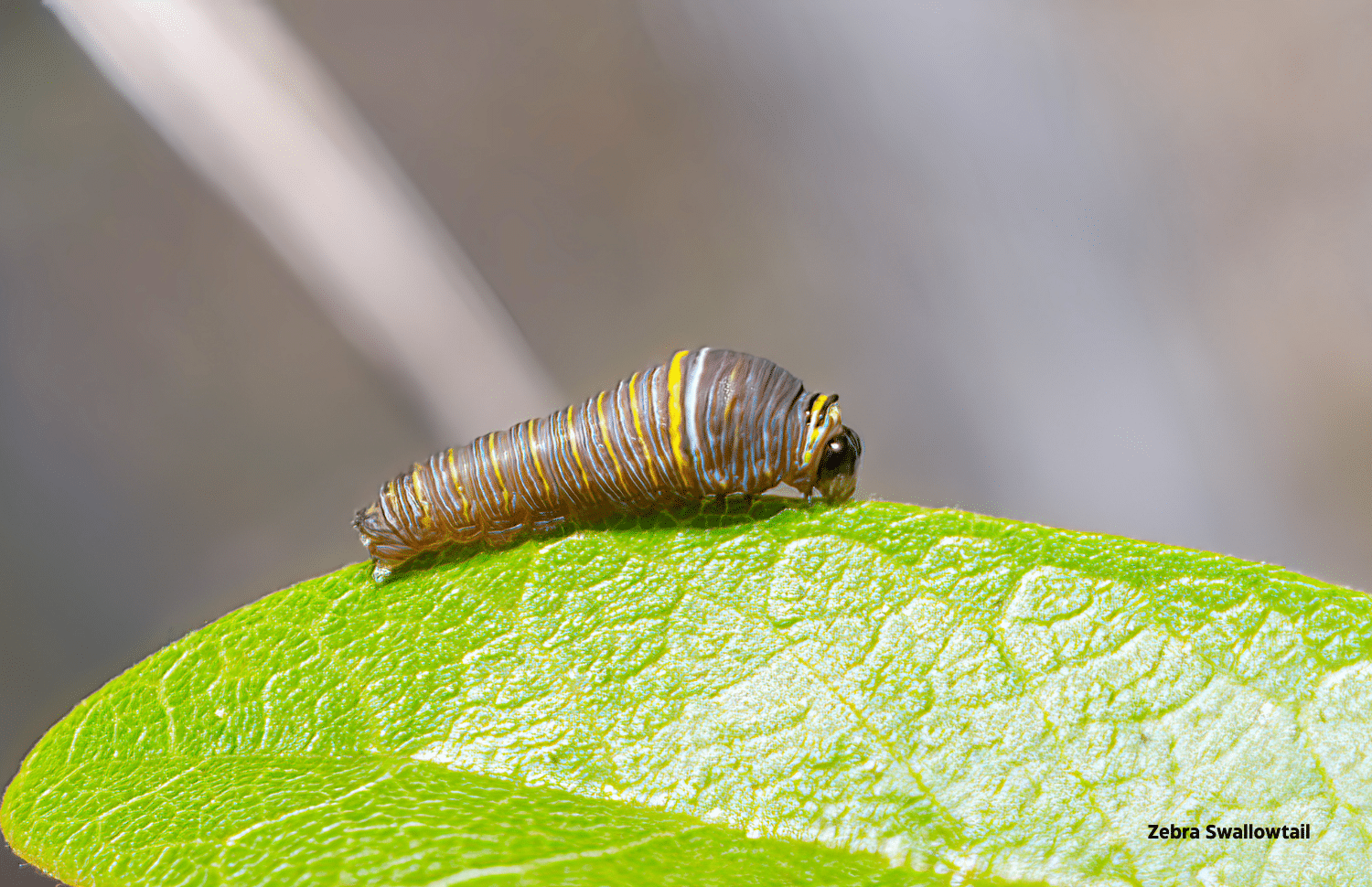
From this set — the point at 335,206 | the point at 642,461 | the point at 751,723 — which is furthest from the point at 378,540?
the point at 335,206

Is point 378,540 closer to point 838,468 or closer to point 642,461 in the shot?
point 642,461

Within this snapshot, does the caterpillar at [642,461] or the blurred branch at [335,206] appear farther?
the blurred branch at [335,206]

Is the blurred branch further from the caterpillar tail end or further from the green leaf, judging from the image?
the green leaf

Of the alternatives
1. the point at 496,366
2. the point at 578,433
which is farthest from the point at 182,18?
the point at 578,433

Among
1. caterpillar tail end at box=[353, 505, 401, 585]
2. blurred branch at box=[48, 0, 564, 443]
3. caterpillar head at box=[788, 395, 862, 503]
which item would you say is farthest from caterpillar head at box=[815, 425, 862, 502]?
blurred branch at box=[48, 0, 564, 443]

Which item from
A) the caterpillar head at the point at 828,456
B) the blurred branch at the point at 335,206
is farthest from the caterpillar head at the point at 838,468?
the blurred branch at the point at 335,206

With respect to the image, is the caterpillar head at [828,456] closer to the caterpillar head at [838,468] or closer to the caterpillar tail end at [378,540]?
the caterpillar head at [838,468]
